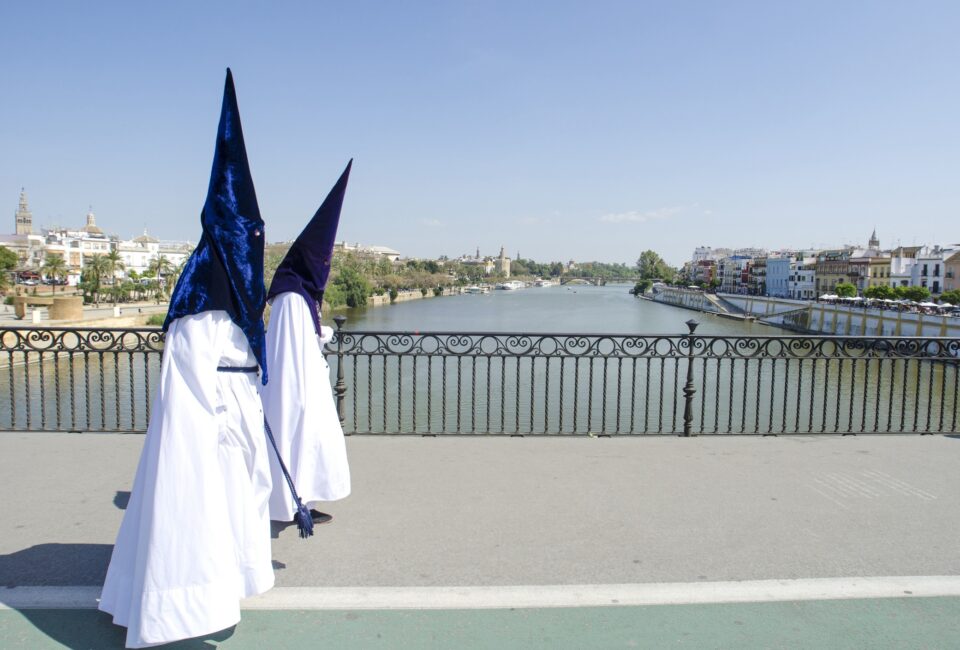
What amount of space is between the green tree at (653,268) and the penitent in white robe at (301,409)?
174 meters

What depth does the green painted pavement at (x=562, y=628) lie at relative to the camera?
8.38 feet

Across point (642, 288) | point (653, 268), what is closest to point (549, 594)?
point (642, 288)

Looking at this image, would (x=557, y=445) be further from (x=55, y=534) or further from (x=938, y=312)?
(x=938, y=312)

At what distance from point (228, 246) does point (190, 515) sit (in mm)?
1064

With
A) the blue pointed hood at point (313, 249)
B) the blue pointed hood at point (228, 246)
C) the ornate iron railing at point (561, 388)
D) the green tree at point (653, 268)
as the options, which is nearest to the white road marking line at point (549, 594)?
the blue pointed hood at point (228, 246)

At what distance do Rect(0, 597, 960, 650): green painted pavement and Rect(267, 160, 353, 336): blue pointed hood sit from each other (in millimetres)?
1700

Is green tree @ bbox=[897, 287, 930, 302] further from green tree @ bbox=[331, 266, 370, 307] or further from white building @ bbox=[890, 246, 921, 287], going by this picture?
green tree @ bbox=[331, 266, 370, 307]

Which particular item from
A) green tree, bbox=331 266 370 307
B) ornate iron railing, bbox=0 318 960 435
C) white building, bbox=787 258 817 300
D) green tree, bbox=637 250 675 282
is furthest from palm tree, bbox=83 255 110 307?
green tree, bbox=637 250 675 282

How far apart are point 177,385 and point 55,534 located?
1.79 meters

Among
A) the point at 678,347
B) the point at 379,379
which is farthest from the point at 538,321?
the point at 678,347

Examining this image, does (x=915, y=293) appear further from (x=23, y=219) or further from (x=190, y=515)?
(x=23, y=219)

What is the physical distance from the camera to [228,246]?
268 cm

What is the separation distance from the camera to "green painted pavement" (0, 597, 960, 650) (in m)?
2.55

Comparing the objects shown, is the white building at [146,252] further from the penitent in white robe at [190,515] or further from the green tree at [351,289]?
the penitent in white robe at [190,515]
